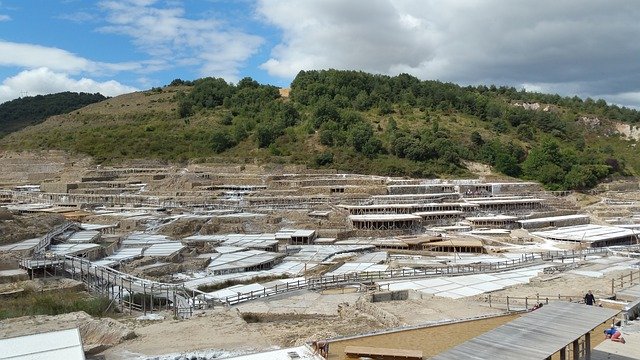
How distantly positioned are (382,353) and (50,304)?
14946mm

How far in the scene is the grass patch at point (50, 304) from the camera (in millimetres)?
21453

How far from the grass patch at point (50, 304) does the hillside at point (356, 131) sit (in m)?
44.0

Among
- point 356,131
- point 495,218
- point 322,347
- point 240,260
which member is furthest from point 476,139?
point 322,347

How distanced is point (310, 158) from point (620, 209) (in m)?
35.7

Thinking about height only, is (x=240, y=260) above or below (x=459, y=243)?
above

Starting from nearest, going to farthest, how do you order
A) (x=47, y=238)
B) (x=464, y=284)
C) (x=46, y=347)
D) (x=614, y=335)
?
(x=46, y=347)
(x=614, y=335)
(x=464, y=284)
(x=47, y=238)

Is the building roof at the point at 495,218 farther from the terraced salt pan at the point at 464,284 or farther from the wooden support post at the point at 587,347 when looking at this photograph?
the wooden support post at the point at 587,347

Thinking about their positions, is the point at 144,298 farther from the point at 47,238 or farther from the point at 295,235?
the point at 295,235

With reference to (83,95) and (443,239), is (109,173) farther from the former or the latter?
(83,95)

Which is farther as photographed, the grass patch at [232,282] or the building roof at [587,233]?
the building roof at [587,233]

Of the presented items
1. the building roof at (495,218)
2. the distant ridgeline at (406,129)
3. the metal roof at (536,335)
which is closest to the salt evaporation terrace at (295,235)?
the building roof at (495,218)

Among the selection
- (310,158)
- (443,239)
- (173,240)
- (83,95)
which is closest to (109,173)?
(310,158)

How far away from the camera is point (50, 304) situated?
22.1m

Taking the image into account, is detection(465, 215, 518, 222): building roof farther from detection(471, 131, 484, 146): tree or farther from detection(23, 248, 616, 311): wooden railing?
detection(471, 131, 484, 146): tree
